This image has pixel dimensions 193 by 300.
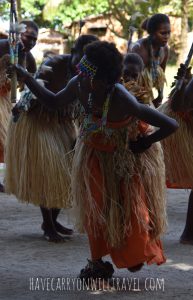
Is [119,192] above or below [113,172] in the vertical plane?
below

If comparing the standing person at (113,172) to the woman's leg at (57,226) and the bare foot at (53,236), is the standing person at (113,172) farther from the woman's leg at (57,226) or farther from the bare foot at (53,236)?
the woman's leg at (57,226)

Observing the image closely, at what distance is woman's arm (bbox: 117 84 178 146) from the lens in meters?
3.56

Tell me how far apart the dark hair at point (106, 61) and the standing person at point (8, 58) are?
128 cm

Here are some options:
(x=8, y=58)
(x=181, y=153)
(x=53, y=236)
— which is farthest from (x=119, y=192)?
(x=8, y=58)

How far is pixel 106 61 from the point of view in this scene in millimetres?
3555

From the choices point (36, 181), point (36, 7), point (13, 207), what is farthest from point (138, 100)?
point (36, 7)

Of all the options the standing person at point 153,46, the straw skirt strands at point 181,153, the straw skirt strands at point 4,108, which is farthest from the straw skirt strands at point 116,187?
the straw skirt strands at point 4,108

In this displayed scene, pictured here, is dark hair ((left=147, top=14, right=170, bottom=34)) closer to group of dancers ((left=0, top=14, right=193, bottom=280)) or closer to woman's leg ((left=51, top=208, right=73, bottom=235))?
woman's leg ((left=51, top=208, right=73, bottom=235))

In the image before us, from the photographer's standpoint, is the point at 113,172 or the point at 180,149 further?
the point at 180,149

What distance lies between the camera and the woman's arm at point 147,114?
3.56m

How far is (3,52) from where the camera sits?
19.7 ft

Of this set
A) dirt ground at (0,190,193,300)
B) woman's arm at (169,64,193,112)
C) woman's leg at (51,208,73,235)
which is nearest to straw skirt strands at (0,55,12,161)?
dirt ground at (0,190,193,300)

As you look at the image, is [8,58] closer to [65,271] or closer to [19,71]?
[19,71]

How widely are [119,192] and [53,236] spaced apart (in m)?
1.38
